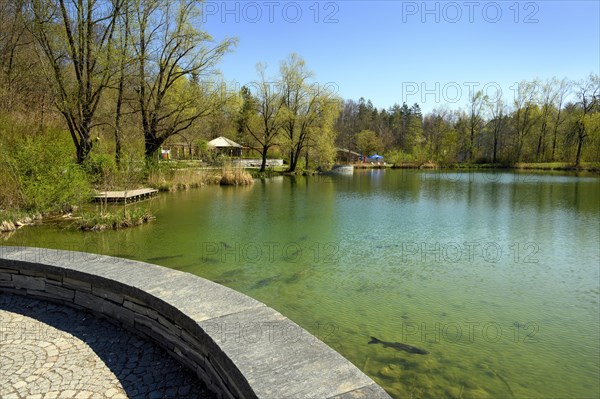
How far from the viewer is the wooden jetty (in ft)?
39.7

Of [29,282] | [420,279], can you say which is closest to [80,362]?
[29,282]

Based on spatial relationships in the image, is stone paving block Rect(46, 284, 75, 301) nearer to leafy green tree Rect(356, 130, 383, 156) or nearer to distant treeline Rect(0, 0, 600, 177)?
distant treeline Rect(0, 0, 600, 177)

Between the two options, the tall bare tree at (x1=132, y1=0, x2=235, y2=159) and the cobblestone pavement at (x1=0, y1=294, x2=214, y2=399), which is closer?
the cobblestone pavement at (x1=0, y1=294, x2=214, y2=399)

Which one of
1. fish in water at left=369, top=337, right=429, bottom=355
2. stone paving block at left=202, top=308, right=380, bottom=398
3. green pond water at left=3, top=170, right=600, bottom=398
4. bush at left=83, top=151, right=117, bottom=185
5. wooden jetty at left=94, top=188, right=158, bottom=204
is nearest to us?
stone paving block at left=202, top=308, right=380, bottom=398

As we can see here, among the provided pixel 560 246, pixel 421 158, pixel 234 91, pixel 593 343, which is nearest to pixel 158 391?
pixel 593 343

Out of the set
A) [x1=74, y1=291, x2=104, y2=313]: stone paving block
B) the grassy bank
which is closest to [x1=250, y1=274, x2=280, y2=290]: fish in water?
[x1=74, y1=291, x2=104, y2=313]: stone paving block

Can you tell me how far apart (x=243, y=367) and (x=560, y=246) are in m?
8.81

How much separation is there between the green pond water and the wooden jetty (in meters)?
1.23

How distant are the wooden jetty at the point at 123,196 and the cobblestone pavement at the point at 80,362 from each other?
27.2ft

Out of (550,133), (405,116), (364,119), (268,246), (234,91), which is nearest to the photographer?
(268,246)

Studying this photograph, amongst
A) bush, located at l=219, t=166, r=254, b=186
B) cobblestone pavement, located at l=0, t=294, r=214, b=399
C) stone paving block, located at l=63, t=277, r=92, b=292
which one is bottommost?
cobblestone pavement, located at l=0, t=294, r=214, b=399

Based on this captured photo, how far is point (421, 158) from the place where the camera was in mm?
49281

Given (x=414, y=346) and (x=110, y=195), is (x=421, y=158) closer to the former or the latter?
(x=110, y=195)

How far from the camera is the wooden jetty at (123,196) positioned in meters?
12.1
